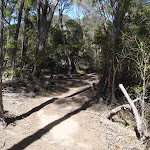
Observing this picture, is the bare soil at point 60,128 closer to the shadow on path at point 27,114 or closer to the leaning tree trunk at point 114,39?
the shadow on path at point 27,114

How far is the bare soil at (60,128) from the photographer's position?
12.6 ft

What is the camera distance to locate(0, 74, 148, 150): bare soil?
3.83 meters

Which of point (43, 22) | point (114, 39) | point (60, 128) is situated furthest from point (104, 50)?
point (43, 22)

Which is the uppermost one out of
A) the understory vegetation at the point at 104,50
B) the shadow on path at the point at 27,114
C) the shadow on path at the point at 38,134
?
the understory vegetation at the point at 104,50

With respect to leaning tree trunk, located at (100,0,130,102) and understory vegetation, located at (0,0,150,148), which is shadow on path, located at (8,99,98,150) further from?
leaning tree trunk, located at (100,0,130,102)

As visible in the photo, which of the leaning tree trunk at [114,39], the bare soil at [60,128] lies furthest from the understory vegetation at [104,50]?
the bare soil at [60,128]

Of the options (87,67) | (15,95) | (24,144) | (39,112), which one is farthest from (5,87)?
(87,67)

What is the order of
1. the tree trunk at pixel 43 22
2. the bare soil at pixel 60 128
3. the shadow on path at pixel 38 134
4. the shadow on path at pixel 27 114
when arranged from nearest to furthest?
the shadow on path at pixel 38 134, the bare soil at pixel 60 128, the shadow on path at pixel 27 114, the tree trunk at pixel 43 22

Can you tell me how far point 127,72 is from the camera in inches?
284

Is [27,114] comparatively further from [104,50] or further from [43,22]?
[43,22]

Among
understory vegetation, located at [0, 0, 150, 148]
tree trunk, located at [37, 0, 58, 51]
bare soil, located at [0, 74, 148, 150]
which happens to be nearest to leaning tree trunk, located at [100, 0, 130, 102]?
understory vegetation, located at [0, 0, 150, 148]

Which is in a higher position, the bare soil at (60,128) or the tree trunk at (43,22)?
the tree trunk at (43,22)

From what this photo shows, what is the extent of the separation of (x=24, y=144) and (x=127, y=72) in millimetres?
5474

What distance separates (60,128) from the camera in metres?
4.61
